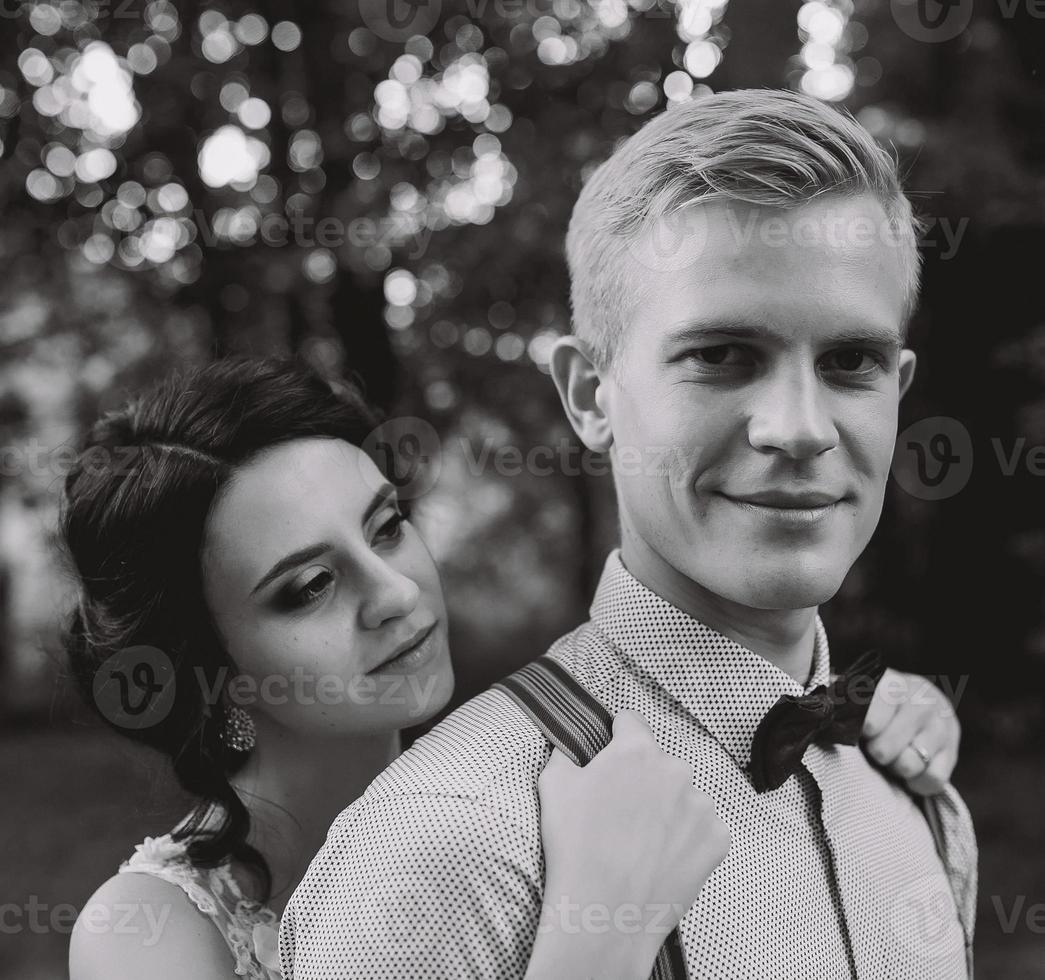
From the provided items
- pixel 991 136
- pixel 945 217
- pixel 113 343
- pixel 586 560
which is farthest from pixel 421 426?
pixel 586 560

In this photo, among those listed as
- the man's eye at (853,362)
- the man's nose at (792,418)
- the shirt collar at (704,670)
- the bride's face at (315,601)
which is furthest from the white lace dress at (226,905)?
the man's eye at (853,362)

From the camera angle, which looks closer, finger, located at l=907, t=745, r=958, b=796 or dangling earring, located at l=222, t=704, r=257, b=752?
finger, located at l=907, t=745, r=958, b=796

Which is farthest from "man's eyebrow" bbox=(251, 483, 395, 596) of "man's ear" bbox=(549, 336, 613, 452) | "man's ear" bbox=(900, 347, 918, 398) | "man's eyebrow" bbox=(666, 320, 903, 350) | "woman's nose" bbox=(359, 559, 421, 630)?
"man's ear" bbox=(900, 347, 918, 398)

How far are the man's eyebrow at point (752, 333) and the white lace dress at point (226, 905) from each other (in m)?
1.71

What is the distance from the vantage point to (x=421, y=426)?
5582mm

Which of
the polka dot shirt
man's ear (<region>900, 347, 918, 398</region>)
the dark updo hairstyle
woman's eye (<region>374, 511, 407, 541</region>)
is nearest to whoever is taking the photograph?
the polka dot shirt

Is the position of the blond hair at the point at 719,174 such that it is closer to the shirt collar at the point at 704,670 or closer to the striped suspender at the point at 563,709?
the shirt collar at the point at 704,670

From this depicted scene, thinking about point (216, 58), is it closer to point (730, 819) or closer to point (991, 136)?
point (991, 136)

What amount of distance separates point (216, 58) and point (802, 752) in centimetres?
533

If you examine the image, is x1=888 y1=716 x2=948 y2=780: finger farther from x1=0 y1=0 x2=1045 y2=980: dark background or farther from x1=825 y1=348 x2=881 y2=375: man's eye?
x1=0 y1=0 x2=1045 y2=980: dark background

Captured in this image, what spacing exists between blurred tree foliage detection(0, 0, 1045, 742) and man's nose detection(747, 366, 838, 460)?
12.5 feet

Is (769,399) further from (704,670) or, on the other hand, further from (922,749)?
(922,749)

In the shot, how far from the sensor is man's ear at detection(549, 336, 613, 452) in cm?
194

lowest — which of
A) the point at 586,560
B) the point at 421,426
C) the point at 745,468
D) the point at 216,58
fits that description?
the point at 586,560
